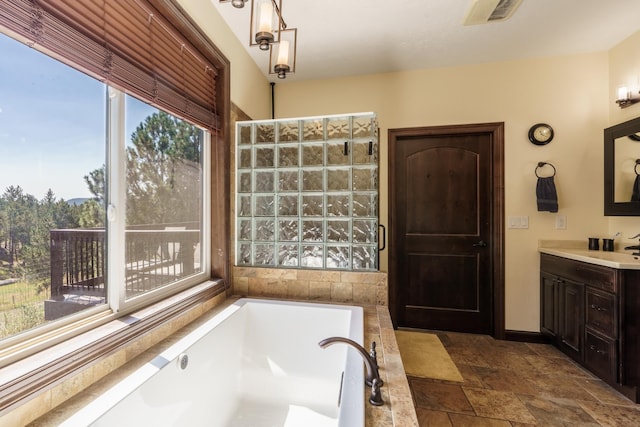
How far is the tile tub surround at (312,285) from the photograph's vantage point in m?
1.97

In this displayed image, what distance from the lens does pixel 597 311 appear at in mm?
1956

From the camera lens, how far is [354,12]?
77.4 inches

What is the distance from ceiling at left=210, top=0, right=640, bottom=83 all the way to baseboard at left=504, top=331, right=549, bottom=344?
2.55 m

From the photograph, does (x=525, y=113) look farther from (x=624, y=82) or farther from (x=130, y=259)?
(x=130, y=259)

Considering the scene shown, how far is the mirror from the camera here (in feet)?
7.13

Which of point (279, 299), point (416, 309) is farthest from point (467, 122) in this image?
point (279, 299)

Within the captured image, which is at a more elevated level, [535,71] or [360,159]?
[535,71]

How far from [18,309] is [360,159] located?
72.5 inches

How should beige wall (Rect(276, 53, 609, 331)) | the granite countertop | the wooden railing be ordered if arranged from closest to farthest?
1. the wooden railing
2. the granite countertop
3. beige wall (Rect(276, 53, 609, 331))

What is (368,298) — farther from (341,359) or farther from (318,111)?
(318,111)

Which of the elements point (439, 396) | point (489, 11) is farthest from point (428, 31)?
point (439, 396)

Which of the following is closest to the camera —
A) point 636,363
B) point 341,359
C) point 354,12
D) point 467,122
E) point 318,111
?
point 341,359

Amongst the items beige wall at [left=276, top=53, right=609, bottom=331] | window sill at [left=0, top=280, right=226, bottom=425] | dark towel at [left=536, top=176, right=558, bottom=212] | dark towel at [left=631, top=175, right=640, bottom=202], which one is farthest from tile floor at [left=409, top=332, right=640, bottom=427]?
window sill at [left=0, top=280, right=226, bottom=425]

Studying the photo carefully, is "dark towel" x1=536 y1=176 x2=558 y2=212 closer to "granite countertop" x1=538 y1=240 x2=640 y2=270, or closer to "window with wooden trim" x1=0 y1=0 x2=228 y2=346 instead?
"granite countertop" x1=538 y1=240 x2=640 y2=270
